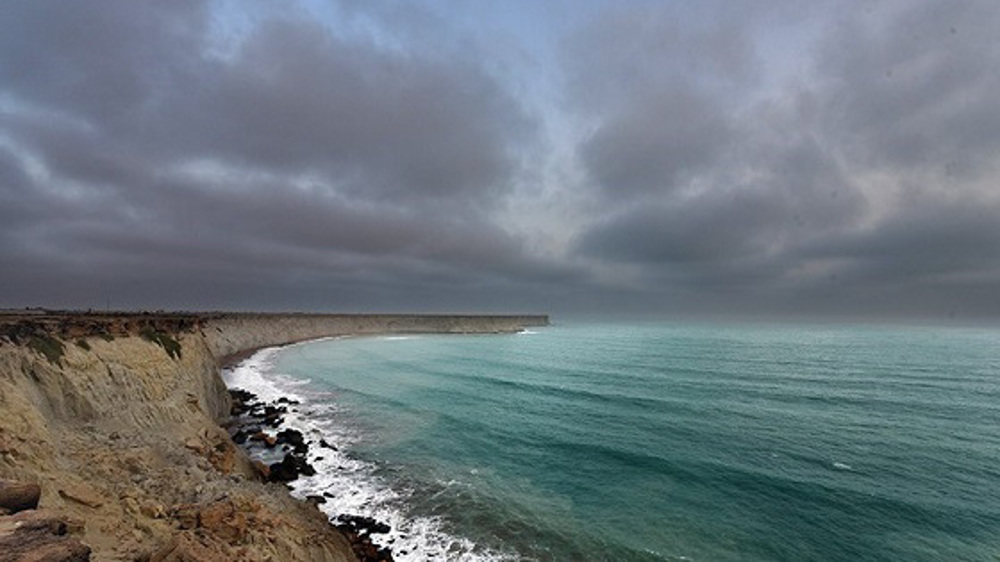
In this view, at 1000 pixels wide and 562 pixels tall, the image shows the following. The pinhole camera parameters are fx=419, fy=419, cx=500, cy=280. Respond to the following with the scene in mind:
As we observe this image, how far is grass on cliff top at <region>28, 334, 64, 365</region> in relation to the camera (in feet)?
57.4

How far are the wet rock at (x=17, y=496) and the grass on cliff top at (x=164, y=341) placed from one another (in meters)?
22.3

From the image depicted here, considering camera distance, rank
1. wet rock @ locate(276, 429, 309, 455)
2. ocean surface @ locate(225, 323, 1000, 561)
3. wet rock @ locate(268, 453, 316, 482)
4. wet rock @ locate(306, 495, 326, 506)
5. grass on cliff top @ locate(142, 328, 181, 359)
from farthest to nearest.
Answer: grass on cliff top @ locate(142, 328, 181, 359)
wet rock @ locate(276, 429, 309, 455)
wet rock @ locate(268, 453, 316, 482)
wet rock @ locate(306, 495, 326, 506)
ocean surface @ locate(225, 323, 1000, 561)

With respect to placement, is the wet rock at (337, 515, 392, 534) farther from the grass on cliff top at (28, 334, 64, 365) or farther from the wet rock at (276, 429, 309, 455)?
the grass on cliff top at (28, 334, 64, 365)

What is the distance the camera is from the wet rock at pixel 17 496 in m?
8.59

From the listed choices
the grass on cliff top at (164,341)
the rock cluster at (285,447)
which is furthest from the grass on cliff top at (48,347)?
the rock cluster at (285,447)

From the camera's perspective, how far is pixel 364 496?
2123 centimetres

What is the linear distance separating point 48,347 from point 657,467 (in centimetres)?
3142

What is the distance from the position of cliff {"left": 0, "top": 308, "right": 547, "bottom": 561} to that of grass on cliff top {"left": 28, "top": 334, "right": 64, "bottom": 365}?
6cm

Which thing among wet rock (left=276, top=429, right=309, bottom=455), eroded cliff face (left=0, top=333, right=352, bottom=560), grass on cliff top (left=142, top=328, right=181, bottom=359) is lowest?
wet rock (left=276, top=429, right=309, bottom=455)

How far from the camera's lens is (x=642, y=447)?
29.2 metres

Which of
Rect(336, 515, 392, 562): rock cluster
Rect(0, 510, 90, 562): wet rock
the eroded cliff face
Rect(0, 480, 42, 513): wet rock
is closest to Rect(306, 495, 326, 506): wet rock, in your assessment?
Rect(336, 515, 392, 562): rock cluster

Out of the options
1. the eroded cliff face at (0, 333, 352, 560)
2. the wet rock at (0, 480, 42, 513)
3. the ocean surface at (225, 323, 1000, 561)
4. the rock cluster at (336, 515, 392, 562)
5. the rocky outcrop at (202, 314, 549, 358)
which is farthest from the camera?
the rocky outcrop at (202, 314, 549, 358)

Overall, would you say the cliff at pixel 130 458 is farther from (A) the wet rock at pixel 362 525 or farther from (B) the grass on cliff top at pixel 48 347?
(A) the wet rock at pixel 362 525

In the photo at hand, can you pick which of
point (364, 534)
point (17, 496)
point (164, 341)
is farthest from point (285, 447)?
point (17, 496)
